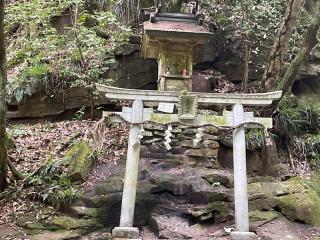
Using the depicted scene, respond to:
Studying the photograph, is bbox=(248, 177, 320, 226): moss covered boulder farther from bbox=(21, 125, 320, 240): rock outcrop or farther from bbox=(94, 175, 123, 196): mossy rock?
bbox=(94, 175, 123, 196): mossy rock

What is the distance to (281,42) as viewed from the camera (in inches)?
360

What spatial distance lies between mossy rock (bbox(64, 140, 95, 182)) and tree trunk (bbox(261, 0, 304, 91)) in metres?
4.18

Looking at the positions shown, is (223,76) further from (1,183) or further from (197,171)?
(1,183)

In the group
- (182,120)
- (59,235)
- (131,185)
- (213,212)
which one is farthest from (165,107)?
(59,235)

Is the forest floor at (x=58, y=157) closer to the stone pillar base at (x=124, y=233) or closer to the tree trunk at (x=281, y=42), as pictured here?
the stone pillar base at (x=124, y=233)

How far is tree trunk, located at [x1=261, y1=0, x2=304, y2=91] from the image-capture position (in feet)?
29.4

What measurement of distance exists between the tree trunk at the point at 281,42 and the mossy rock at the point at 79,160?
13.7ft

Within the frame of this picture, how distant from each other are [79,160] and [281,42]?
504cm

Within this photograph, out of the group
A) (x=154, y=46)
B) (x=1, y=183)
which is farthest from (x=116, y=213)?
(x=154, y=46)

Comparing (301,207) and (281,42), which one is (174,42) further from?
(301,207)

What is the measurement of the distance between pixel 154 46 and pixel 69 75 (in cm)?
264

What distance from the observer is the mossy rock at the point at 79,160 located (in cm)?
819

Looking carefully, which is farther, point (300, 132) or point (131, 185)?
point (300, 132)

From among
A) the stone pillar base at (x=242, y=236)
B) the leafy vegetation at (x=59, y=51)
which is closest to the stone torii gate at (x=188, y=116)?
the stone pillar base at (x=242, y=236)
